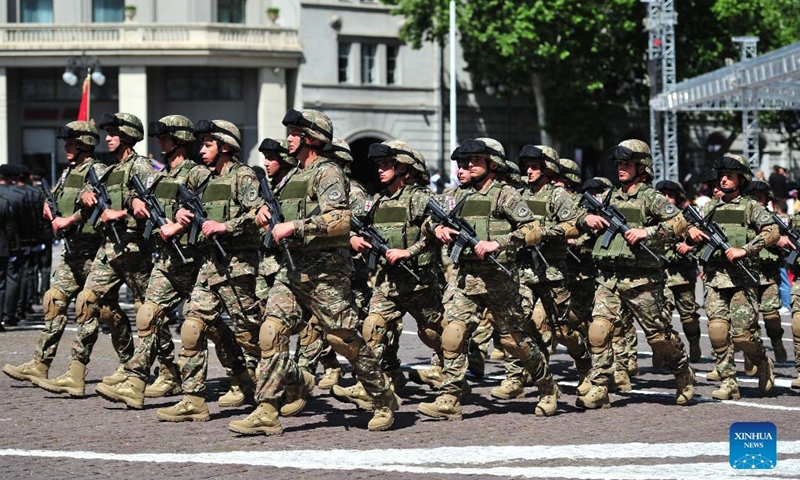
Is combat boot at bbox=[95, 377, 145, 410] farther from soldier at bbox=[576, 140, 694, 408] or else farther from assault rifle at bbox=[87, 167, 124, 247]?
soldier at bbox=[576, 140, 694, 408]

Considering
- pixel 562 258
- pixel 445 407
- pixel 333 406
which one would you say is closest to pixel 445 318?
pixel 445 407

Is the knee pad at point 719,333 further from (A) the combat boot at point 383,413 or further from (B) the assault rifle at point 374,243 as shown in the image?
(A) the combat boot at point 383,413

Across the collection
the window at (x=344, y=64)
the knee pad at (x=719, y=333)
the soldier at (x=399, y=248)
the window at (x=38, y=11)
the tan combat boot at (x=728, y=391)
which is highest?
the window at (x=38, y=11)

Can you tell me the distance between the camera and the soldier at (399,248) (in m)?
11.6

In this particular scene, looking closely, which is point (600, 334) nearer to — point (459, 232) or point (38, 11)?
point (459, 232)

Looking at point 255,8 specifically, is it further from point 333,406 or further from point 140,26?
point 333,406

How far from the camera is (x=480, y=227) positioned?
1060cm

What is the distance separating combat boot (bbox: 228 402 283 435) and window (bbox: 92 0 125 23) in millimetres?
38128

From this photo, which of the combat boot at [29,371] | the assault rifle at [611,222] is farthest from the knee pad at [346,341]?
the combat boot at [29,371]

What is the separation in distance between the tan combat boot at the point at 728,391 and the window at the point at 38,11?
38026mm

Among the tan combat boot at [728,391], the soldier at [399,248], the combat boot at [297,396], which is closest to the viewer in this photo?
the combat boot at [297,396]

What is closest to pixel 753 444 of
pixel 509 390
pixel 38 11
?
pixel 509 390

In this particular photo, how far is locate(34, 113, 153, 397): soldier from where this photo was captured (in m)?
11.9

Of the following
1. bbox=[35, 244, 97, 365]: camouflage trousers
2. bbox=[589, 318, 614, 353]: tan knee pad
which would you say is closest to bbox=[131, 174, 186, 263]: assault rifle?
bbox=[35, 244, 97, 365]: camouflage trousers
